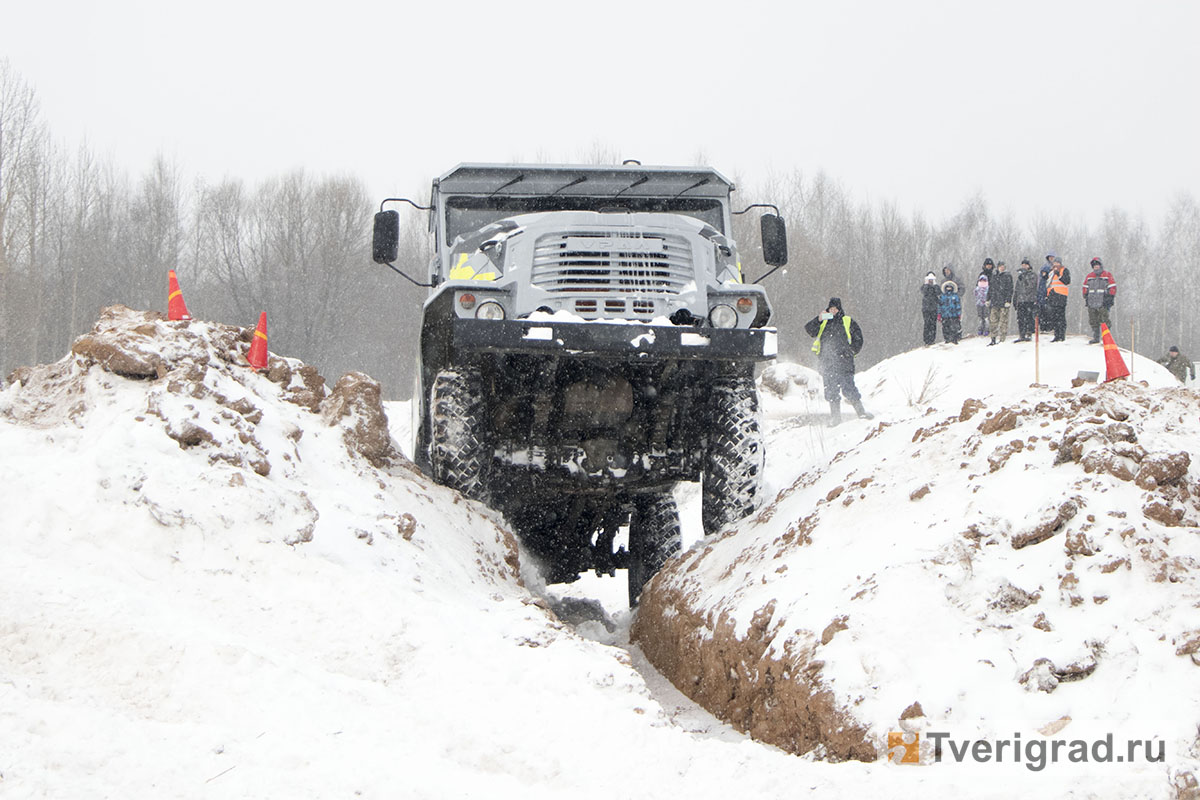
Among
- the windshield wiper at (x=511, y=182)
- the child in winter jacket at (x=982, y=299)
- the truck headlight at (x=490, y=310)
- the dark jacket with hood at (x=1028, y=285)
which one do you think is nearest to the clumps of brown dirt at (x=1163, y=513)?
the truck headlight at (x=490, y=310)

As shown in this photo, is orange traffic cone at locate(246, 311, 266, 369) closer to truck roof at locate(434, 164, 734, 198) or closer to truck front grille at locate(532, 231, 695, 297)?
truck roof at locate(434, 164, 734, 198)

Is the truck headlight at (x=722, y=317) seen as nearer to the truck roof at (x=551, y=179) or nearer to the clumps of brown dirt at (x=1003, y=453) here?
the truck roof at (x=551, y=179)

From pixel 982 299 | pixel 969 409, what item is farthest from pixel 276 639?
pixel 982 299

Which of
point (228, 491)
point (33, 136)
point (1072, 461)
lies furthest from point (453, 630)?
point (33, 136)

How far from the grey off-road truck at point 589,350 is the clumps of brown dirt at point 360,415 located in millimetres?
339

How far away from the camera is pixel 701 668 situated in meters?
5.34

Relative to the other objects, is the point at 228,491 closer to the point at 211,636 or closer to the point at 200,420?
the point at 200,420

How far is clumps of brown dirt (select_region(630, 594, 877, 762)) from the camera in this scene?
13.0ft

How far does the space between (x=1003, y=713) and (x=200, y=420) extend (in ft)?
12.6

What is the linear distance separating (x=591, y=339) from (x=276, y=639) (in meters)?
2.56

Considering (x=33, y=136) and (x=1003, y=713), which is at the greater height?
(x=33, y=136)

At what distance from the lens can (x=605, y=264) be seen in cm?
632

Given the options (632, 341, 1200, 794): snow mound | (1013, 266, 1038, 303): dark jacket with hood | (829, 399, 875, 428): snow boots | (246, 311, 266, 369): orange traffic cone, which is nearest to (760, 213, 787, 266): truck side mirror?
(632, 341, 1200, 794): snow mound

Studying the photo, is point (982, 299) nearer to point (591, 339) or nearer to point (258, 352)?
point (591, 339)
